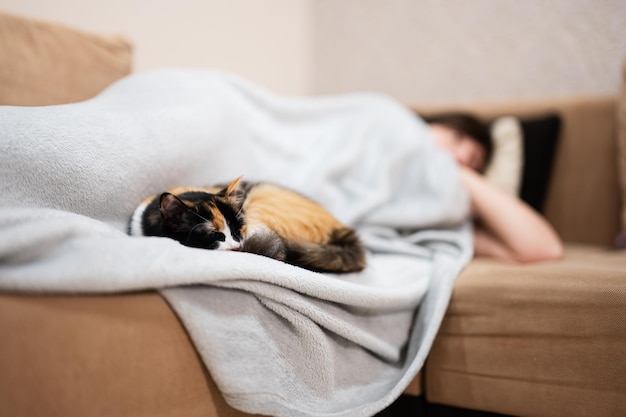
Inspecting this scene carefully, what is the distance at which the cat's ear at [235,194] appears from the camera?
734mm

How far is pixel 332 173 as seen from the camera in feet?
4.04

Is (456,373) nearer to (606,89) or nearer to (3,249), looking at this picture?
(3,249)

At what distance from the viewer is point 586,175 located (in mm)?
1496

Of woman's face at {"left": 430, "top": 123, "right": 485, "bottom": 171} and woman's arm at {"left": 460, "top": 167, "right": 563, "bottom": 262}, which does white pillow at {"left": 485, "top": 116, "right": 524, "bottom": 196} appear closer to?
woman's face at {"left": 430, "top": 123, "right": 485, "bottom": 171}

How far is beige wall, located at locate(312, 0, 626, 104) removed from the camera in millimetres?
1619

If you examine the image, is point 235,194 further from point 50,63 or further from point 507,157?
point 507,157

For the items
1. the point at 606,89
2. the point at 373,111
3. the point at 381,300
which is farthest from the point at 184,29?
the point at 606,89

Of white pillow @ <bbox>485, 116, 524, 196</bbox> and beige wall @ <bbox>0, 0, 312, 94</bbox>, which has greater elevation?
beige wall @ <bbox>0, 0, 312, 94</bbox>

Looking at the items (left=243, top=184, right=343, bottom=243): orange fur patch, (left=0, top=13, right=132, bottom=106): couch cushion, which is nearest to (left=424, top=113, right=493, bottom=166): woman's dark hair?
(left=243, top=184, right=343, bottom=243): orange fur patch

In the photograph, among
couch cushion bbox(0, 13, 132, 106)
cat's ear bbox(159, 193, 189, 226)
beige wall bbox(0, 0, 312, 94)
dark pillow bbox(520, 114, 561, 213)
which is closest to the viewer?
cat's ear bbox(159, 193, 189, 226)

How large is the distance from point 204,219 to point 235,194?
4.1 inches

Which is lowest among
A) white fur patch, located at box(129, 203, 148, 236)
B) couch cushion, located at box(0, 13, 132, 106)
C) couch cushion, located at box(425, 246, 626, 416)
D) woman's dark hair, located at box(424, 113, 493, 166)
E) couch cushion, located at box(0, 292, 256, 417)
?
couch cushion, located at box(425, 246, 626, 416)

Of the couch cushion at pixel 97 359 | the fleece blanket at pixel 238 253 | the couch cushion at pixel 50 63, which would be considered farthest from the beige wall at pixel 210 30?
the couch cushion at pixel 97 359

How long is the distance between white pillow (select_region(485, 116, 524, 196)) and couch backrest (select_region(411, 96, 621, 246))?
0.47ft
